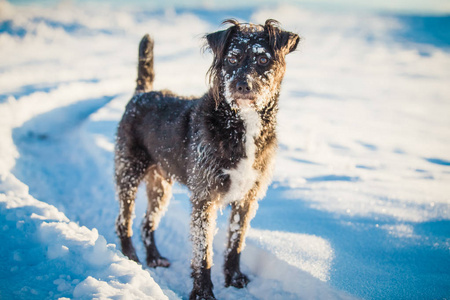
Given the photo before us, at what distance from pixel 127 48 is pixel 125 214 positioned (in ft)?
67.0

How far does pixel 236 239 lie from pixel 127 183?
1424 millimetres

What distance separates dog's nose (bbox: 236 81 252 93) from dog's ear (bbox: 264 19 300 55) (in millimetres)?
552

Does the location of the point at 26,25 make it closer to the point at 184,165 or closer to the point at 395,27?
the point at 184,165

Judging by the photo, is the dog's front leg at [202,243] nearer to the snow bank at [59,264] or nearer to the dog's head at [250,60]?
the snow bank at [59,264]

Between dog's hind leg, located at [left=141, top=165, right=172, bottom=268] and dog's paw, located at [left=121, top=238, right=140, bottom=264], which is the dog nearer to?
dog's hind leg, located at [left=141, top=165, right=172, bottom=268]

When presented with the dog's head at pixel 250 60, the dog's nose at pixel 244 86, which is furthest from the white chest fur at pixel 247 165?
the dog's nose at pixel 244 86

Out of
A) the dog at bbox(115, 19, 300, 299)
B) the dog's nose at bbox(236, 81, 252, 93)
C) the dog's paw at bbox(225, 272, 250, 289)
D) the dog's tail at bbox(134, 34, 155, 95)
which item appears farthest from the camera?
the dog's tail at bbox(134, 34, 155, 95)

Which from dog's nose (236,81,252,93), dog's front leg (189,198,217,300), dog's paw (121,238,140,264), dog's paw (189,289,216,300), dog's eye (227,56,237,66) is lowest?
dog's paw (121,238,140,264)

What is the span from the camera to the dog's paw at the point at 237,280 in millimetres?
2783

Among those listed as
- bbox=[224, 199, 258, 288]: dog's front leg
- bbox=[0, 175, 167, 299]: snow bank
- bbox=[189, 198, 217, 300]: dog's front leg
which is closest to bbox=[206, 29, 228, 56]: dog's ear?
bbox=[189, 198, 217, 300]: dog's front leg

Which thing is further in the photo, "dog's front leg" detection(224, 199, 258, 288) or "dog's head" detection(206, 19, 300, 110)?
"dog's front leg" detection(224, 199, 258, 288)

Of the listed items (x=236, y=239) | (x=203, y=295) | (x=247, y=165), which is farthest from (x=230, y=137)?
(x=203, y=295)

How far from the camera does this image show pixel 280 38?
8.05ft

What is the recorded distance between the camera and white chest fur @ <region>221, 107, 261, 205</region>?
2.42 metres
